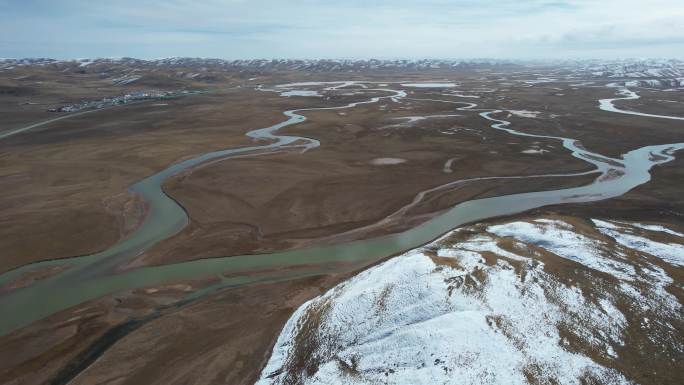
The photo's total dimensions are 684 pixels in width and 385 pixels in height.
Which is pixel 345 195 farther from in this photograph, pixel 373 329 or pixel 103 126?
pixel 103 126

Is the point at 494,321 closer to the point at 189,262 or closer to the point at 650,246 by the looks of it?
the point at 650,246

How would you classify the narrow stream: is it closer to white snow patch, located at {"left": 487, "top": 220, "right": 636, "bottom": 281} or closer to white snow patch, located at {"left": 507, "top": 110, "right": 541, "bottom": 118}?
white snow patch, located at {"left": 487, "top": 220, "right": 636, "bottom": 281}

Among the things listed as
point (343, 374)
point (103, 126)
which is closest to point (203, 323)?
point (343, 374)

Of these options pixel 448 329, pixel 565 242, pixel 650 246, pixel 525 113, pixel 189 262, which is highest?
pixel 525 113

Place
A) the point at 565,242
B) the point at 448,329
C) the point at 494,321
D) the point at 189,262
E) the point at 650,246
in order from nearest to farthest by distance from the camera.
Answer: the point at 448,329 < the point at 494,321 < the point at 650,246 < the point at 565,242 < the point at 189,262

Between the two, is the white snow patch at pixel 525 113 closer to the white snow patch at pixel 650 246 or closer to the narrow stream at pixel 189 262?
the narrow stream at pixel 189 262

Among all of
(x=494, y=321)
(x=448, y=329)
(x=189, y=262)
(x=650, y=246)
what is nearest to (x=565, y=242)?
(x=650, y=246)
